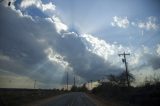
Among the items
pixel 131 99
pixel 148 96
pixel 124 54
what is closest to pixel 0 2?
pixel 148 96

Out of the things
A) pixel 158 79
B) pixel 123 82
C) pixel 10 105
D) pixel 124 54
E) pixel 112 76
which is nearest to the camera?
pixel 10 105

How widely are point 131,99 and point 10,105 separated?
17738 millimetres

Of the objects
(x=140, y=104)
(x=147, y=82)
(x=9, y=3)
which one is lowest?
(x=140, y=104)

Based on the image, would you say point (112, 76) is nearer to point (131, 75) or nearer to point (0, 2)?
point (131, 75)

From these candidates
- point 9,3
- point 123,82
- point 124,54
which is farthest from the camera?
point 123,82

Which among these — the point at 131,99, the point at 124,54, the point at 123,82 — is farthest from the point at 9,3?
the point at 123,82

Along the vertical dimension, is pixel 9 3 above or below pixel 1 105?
above

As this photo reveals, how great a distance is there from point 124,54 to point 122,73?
31.3 meters

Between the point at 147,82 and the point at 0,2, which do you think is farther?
the point at 147,82

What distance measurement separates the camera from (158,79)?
36.0 m

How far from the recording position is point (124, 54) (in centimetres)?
4903

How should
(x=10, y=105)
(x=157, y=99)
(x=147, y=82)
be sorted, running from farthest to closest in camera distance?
(x=147, y=82) < (x=10, y=105) < (x=157, y=99)

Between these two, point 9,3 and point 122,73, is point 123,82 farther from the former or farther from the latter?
point 9,3

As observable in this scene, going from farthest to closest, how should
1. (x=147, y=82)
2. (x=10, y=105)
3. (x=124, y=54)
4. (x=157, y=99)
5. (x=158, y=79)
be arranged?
(x=124, y=54) < (x=147, y=82) < (x=158, y=79) < (x=10, y=105) < (x=157, y=99)
